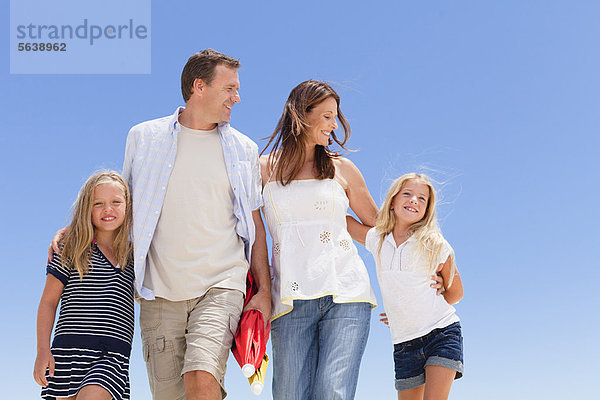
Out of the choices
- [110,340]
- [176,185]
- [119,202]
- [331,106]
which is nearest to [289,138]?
[331,106]

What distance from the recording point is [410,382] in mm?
5000

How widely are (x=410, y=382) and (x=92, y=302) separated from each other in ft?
7.73

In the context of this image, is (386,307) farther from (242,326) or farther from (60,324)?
(60,324)

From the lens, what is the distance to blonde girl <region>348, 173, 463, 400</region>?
16.0 ft

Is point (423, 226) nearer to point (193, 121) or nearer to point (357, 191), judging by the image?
point (357, 191)

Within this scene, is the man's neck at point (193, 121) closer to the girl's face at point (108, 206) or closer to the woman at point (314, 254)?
the woman at point (314, 254)

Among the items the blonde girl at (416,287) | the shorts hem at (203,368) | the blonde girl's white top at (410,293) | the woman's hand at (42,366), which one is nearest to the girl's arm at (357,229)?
the blonde girl at (416,287)

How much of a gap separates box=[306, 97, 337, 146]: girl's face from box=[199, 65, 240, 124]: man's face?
0.60 m

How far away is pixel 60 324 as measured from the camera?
471cm

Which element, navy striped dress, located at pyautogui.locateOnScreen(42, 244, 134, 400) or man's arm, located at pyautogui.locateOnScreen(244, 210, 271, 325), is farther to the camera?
man's arm, located at pyautogui.locateOnScreen(244, 210, 271, 325)

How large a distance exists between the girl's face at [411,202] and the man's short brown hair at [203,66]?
65.1 inches

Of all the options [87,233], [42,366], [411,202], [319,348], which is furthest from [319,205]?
[42,366]

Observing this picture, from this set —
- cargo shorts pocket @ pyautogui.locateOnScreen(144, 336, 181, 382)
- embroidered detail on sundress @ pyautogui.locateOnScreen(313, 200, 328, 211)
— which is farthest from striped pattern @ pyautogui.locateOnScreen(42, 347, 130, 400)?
embroidered detail on sundress @ pyautogui.locateOnScreen(313, 200, 328, 211)

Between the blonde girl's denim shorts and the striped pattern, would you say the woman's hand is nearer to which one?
the striped pattern
